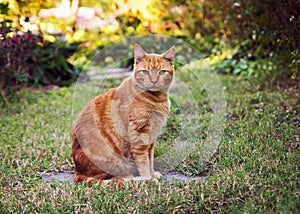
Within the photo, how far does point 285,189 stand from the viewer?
2389 mm

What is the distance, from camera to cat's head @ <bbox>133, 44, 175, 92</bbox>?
2.94 m

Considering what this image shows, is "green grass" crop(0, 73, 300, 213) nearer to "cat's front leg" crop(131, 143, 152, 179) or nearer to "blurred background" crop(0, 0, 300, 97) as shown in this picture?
"cat's front leg" crop(131, 143, 152, 179)

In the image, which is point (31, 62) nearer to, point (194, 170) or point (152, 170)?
point (152, 170)

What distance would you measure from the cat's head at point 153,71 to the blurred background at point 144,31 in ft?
5.31

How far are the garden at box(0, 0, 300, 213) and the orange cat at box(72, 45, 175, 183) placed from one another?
208 millimetres

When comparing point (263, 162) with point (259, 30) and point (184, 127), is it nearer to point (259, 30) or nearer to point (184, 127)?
point (184, 127)

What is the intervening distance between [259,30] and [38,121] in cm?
A: 305

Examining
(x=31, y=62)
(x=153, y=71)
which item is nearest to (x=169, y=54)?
(x=153, y=71)

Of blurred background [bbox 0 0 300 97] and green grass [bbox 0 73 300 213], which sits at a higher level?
blurred background [bbox 0 0 300 97]

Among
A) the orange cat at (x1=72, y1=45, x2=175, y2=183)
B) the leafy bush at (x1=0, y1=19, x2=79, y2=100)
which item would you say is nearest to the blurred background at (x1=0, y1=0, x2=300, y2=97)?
the leafy bush at (x1=0, y1=19, x2=79, y2=100)

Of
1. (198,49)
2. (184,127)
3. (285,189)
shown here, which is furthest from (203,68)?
(285,189)

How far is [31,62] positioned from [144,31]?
270 cm

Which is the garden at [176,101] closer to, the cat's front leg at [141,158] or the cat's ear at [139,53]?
the cat's front leg at [141,158]

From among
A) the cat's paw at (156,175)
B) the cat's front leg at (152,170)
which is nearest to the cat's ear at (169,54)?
the cat's front leg at (152,170)
